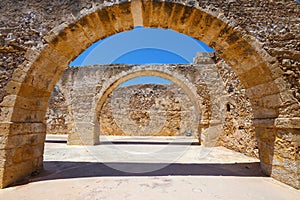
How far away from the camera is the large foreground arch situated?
257 cm

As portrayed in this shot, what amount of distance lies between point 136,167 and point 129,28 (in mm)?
2642

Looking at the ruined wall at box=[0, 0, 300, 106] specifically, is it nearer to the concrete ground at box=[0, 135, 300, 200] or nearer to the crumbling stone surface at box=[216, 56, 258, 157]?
the concrete ground at box=[0, 135, 300, 200]

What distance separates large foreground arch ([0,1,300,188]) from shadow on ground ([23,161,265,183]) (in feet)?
1.00

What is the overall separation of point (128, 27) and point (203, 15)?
1257 mm

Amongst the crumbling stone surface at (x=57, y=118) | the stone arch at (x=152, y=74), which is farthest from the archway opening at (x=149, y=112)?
the stone arch at (x=152, y=74)

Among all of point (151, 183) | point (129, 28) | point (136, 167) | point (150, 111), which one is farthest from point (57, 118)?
point (151, 183)

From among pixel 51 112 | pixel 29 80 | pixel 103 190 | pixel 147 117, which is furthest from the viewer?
pixel 147 117

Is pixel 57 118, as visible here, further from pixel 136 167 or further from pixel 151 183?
pixel 151 183

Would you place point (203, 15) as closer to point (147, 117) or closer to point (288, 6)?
point (288, 6)

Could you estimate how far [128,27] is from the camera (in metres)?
3.14

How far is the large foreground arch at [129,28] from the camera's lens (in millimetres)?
2568

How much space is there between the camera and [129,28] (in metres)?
3.17

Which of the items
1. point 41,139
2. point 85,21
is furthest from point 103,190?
point 85,21

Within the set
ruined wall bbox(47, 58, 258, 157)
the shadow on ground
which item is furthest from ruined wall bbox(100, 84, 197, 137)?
the shadow on ground
